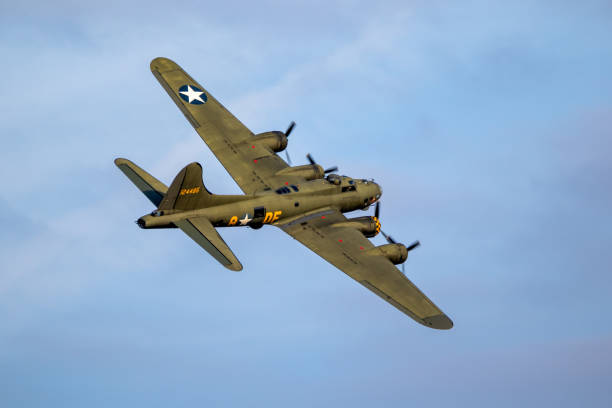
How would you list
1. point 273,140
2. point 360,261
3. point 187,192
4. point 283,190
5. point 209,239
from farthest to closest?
point 273,140, point 283,190, point 360,261, point 187,192, point 209,239

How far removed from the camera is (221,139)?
63094 millimetres

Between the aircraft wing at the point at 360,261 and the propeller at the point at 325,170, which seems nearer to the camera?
the aircraft wing at the point at 360,261

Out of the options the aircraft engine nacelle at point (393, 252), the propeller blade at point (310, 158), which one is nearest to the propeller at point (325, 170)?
the propeller blade at point (310, 158)

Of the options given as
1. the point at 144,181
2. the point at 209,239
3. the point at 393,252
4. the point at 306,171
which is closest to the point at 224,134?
the point at 306,171

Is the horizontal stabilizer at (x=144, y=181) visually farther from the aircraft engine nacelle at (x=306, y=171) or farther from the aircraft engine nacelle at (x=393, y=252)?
the aircraft engine nacelle at (x=393, y=252)

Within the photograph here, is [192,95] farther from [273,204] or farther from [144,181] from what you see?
[273,204]

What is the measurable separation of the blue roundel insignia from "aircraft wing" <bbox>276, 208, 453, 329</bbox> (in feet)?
43.2

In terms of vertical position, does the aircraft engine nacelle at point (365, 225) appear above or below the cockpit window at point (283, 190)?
below

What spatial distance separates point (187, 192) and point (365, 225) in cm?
1130

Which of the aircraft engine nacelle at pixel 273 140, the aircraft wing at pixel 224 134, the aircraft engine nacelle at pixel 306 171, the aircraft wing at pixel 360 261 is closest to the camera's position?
the aircraft wing at pixel 360 261

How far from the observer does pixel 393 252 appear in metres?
55.1

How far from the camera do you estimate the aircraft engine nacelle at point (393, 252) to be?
5506cm

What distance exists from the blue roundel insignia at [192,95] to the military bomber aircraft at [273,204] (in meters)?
0.07

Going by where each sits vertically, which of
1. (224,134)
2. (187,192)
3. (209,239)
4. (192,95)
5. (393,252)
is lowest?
(209,239)
